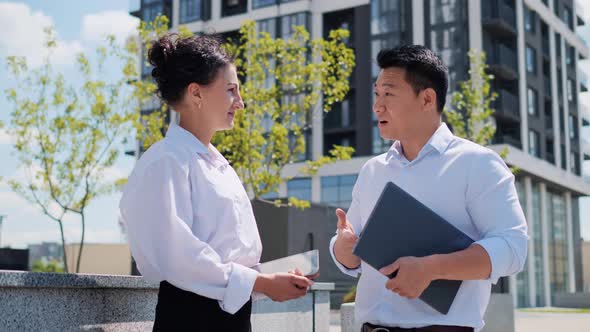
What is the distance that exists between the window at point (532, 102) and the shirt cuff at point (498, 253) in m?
37.2

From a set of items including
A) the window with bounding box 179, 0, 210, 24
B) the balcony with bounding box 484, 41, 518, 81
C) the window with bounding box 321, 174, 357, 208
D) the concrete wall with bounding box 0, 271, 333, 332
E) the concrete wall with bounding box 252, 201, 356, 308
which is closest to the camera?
the concrete wall with bounding box 0, 271, 333, 332

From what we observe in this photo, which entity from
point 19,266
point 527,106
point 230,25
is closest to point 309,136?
point 230,25

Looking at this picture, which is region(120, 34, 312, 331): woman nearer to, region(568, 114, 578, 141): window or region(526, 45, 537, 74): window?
region(526, 45, 537, 74): window

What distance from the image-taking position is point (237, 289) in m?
2.43

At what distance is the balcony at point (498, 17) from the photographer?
1362 inches

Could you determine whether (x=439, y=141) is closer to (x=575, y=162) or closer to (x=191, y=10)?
(x=191, y=10)

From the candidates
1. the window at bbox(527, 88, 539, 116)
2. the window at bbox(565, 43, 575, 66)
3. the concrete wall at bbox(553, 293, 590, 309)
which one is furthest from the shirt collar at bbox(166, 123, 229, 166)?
the window at bbox(565, 43, 575, 66)

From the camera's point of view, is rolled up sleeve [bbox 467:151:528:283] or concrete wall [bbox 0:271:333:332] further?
concrete wall [bbox 0:271:333:332]

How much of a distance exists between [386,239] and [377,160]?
21.9 inches

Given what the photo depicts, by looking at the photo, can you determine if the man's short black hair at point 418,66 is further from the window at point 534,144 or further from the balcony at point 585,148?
the balcony at point 585,148

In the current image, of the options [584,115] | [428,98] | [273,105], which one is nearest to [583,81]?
[584,115]

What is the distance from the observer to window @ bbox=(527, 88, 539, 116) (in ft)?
125

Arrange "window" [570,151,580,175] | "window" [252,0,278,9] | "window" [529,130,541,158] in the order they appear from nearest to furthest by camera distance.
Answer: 1. "window" [529,130,541,158]
2. "window" [252,0,278,9]
3. "window" [570,151,580,175]

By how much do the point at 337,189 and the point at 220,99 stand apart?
33.4 m
